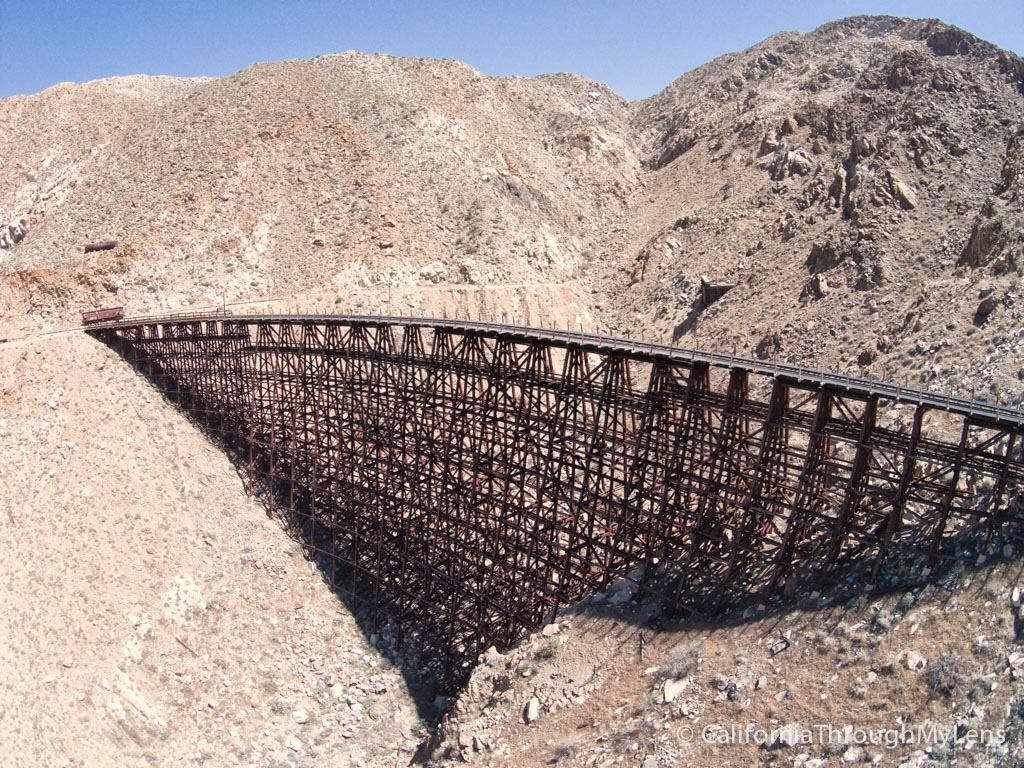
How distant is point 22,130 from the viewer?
59.9 m

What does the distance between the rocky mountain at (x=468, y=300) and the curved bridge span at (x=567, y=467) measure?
4.85ft

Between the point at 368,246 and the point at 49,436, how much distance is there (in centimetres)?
2138

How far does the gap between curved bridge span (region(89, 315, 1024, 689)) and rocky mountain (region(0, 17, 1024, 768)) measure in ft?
4.85

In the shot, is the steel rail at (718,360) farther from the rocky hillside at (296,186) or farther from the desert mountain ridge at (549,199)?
the rocky hillside at (296,186)

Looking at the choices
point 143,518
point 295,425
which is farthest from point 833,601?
point 143,518

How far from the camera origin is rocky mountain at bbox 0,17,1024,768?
15.9 metres

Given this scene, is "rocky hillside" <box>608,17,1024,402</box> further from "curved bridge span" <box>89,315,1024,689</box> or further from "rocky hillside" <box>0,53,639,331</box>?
"rocky hillside" <box>0,53,639,331</box>

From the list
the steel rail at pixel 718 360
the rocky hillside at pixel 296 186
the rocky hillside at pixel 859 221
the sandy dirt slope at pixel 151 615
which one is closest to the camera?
the steel rail at pixel 718 360

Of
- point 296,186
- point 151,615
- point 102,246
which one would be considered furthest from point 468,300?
point 151,615

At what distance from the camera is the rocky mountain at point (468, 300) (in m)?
15.9

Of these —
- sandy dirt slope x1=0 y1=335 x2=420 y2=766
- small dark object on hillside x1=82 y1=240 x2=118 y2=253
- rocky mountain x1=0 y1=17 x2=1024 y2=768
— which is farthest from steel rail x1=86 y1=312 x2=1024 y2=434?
small dark object on hillside x1=82 y1=240 x2=118 y2=253

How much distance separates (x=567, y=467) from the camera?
22047 mm

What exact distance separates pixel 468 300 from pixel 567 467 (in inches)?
846

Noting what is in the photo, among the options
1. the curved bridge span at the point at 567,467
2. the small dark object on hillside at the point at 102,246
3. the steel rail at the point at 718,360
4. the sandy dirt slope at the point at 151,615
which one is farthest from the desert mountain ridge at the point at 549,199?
the sandy dirt slope at the point at 151,615
